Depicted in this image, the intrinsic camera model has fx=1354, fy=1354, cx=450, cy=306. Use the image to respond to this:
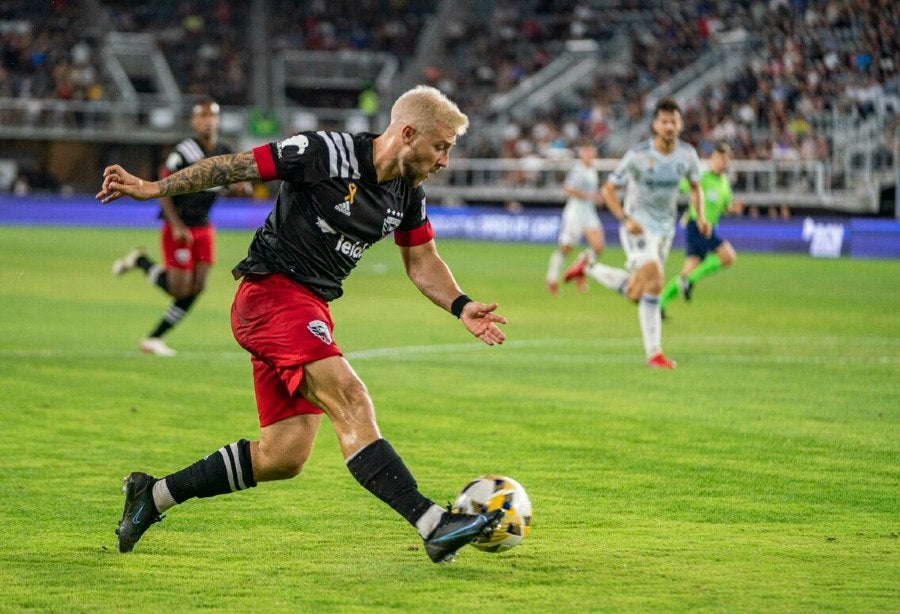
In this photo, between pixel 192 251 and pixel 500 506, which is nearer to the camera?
pixel 500 506

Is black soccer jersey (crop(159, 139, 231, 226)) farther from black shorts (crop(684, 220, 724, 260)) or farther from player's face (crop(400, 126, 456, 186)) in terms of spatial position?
black shorts (crop(684, 220, 724, 260))

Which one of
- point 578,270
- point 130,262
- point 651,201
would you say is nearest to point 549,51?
point 578,270

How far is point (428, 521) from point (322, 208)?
4.59ft

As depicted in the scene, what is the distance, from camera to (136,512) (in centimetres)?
603

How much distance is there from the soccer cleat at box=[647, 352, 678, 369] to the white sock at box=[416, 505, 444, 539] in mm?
7641

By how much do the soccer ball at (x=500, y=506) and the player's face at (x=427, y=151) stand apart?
54.1 inches

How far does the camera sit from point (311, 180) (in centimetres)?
573

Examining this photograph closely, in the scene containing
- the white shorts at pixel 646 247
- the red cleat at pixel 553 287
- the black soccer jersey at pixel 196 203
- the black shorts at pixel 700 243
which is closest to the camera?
the black soccer jersey at pixel 196 203

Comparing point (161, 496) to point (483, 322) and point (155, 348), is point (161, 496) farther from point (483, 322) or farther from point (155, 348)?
point (155, 348)

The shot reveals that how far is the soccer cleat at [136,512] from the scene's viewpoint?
19.6ft

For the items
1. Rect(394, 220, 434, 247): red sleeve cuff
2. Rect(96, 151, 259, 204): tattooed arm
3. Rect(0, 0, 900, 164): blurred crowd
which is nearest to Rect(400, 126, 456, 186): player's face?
Rect(394, 220, 434, 247): red sleeve cuff

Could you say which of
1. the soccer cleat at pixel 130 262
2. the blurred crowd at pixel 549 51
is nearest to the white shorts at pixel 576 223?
the soccer cleat at pixel 130 262

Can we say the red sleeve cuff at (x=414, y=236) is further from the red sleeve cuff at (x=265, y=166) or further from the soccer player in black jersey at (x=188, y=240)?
the soccer player in black jersey at (x=188, y=240)

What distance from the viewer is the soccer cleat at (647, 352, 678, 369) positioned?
1284 centimetres
